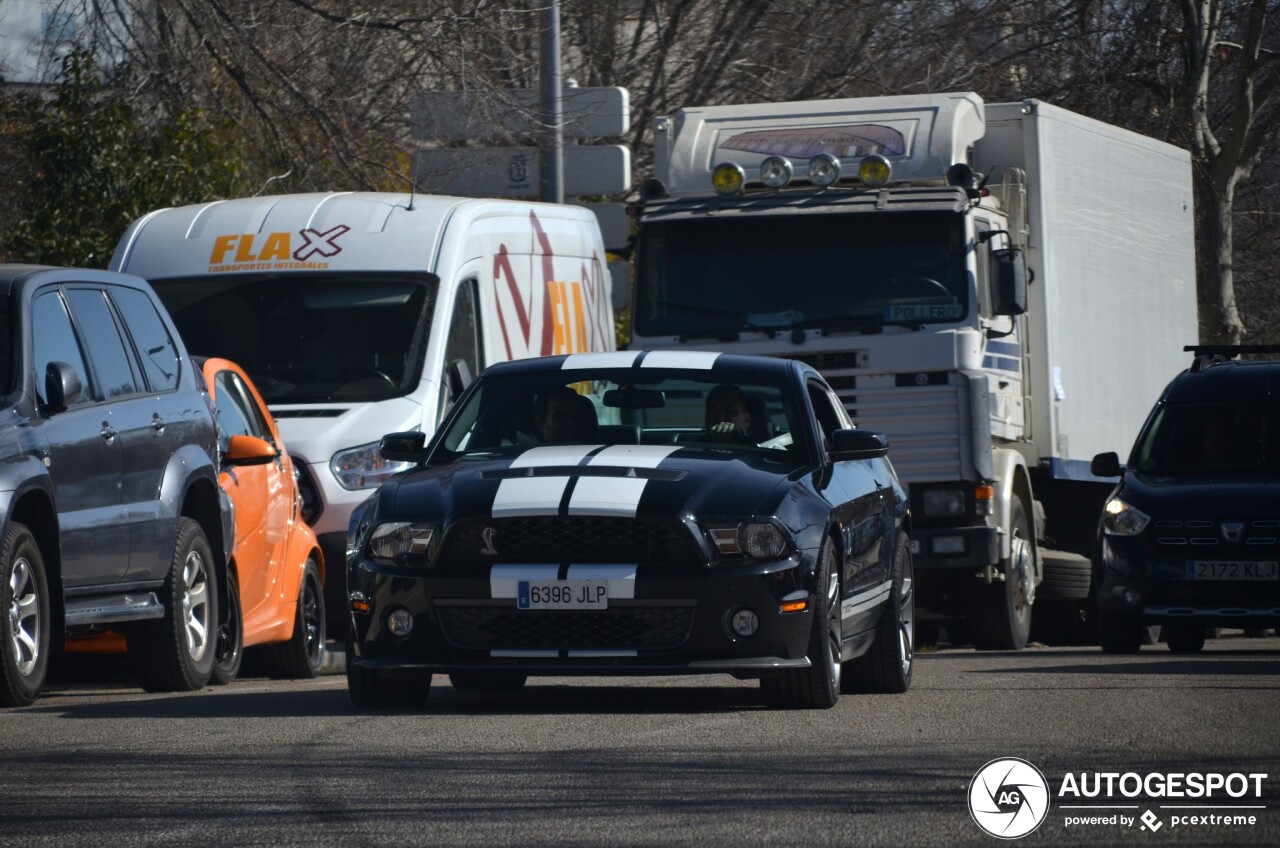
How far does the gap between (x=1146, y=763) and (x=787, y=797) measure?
1430 millimetres

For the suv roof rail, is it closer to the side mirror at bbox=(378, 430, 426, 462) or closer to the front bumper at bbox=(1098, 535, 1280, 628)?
the front bumper at bbox=(1098, 535, 1280, 628)

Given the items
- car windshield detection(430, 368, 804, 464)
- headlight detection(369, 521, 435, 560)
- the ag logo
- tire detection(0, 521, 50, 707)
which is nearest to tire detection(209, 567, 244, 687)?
car windshield detection(430, 368, 804, 464)

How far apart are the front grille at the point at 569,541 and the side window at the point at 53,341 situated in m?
1.85

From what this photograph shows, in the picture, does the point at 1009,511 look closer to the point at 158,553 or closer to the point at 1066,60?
the point at 158,553

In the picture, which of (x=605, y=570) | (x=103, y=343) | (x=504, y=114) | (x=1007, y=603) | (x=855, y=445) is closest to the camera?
(x=605, y=570)

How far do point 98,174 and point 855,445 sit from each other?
41.4 feet

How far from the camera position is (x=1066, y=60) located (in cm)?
3172

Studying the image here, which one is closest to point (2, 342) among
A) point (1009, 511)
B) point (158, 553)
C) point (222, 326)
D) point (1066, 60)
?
point (158, 553)

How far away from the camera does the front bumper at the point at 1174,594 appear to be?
14.9m

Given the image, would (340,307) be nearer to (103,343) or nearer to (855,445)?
(103,343)

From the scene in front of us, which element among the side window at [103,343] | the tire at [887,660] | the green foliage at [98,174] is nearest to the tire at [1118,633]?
the tire at [887,660]

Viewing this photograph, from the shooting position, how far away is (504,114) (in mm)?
20250

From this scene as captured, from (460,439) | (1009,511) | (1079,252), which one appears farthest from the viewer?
(1079,252)

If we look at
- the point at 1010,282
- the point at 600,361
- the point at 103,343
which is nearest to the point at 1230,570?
the point at 1010,282
